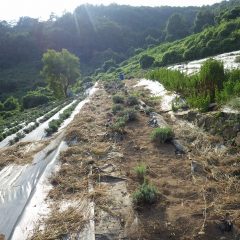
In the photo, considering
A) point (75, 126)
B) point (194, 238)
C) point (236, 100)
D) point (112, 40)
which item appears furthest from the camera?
point (112, 40)

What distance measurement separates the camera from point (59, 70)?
4303 cm

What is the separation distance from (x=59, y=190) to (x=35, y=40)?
288ft

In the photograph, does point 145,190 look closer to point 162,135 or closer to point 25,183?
point 25,183

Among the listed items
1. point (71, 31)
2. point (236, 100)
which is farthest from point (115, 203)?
point (71, 31)

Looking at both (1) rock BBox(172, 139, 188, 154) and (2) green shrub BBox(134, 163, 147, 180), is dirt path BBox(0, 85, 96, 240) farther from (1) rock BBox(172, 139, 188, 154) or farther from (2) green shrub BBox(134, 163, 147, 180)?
(1) rock BBox(172, 139, 188, 154)

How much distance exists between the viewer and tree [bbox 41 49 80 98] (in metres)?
42.8

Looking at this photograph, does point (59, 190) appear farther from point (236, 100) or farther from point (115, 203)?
point (236, 100)

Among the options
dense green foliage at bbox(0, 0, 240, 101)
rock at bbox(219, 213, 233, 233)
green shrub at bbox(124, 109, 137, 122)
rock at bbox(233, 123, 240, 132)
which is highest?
rock at bbox(219, 213, 233, 233)

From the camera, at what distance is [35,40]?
9069 centimetres

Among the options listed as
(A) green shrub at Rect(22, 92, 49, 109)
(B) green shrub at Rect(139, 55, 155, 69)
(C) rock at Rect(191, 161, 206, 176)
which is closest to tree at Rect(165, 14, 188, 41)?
(B) green shrub at Rect(139, 55, 155, 69)

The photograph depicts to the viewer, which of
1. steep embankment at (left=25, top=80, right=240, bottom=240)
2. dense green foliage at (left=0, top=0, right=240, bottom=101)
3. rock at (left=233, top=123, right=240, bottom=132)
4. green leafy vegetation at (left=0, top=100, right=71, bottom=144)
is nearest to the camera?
steep embankment at (left=25, top=80, right=240, bottom=240)

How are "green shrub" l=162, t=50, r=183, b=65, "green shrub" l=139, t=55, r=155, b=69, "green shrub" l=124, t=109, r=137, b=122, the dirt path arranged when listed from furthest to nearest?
1. "green shrub" l=139, t=55, r=155, b=69
2. "green shrub" l=162, t=50, r=183, b=65
3. "green shrub" l=124, t=109, r=137, b=122
4. the dirt path

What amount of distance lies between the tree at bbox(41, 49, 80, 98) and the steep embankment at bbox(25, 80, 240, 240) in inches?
1279

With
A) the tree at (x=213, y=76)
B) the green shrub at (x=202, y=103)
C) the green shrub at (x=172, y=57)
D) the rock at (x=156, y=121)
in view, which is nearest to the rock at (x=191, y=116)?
the green shrub at (x=202, y=103)
